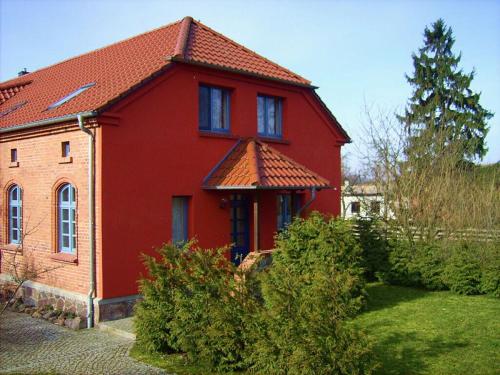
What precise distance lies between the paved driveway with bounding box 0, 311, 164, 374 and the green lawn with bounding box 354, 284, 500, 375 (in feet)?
12.9

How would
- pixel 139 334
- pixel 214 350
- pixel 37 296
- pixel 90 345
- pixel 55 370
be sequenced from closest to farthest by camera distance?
pixel 214 350, pixel 55 370, pixel 139 334, pixel 90 345, pixel 37 296

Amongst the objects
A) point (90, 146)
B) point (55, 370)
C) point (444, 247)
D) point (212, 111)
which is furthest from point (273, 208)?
point (55, 370)

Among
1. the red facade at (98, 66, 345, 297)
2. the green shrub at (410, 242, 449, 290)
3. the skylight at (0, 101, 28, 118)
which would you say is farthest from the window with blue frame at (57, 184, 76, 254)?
the green shrub at (410, 242, 449, 290)

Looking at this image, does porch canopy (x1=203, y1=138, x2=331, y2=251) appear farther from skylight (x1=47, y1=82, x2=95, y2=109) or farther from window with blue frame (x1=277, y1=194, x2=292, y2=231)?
skylight (x1=47, y1=82, x2=95, y2=109)

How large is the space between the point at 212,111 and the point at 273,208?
10.7 feet

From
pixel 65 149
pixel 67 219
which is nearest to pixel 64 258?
pixel 67 219

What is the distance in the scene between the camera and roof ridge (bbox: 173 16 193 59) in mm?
12718

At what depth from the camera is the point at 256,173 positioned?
40.4 ft

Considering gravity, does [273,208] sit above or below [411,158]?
below

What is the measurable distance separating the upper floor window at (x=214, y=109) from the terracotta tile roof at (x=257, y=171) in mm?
748

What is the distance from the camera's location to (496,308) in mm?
11344

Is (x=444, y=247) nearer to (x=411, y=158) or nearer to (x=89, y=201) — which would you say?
(x=411, y=158)

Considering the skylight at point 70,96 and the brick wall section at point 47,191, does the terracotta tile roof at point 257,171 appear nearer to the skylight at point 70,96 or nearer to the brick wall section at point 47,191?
the brick wall section at point 47,191

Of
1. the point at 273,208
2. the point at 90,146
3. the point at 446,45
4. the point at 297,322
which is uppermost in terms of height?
the point at 446,45
